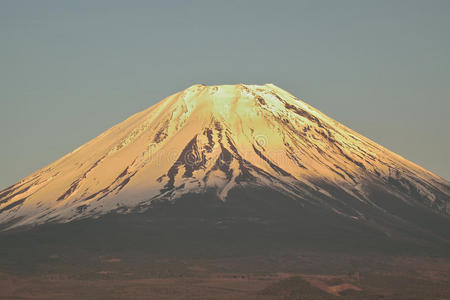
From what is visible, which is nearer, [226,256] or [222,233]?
[226,256]

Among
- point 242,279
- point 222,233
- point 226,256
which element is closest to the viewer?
point 242,279

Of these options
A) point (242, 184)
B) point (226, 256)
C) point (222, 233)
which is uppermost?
point (242, 184)

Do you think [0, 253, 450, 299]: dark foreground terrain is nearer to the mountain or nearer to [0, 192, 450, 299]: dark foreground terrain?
[0, 192, 450, 299]: dark foreground terrain

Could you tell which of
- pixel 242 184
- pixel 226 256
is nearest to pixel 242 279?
pixel 226 256

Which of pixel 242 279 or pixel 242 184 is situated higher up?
pixel 242 184

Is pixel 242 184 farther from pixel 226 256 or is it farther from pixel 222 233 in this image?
pixel 226 256

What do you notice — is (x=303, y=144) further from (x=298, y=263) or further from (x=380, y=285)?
(x=380, y=285)

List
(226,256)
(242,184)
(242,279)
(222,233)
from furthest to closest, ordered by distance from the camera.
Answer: (242,184), (222,233), (226,256), (242,279)

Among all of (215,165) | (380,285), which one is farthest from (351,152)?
(380,285)
